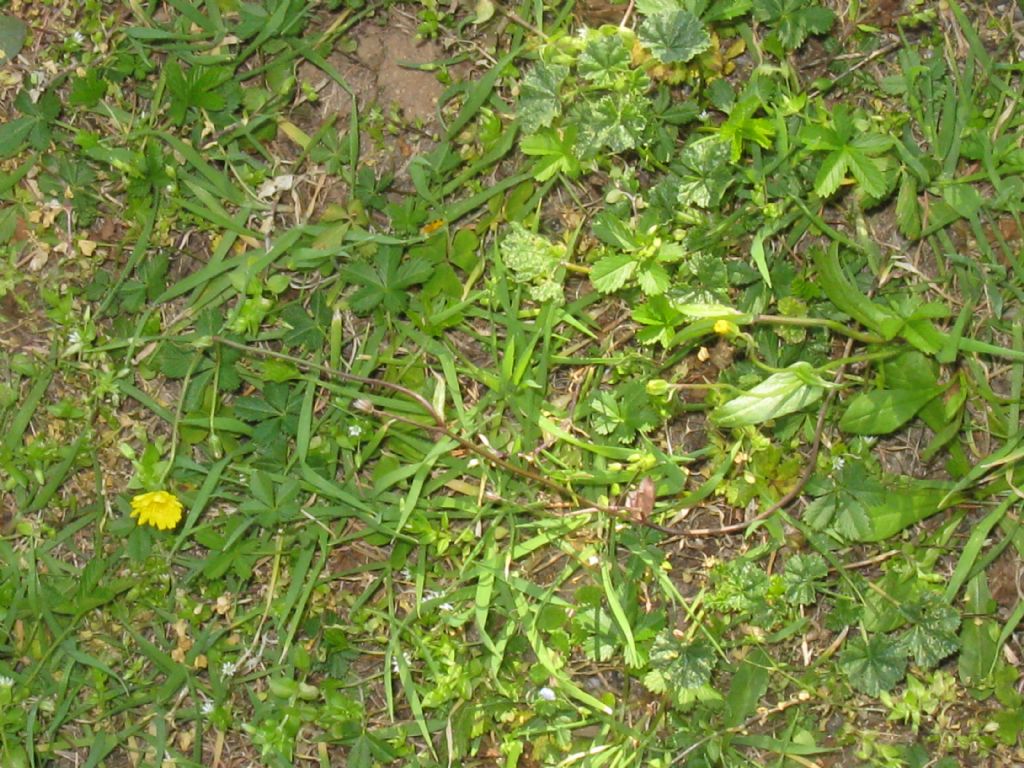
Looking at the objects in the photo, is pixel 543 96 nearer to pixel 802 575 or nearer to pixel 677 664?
pixel 802 575

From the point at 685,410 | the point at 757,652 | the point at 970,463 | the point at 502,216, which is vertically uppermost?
the point at 502,216

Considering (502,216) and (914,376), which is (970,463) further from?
(502,216)

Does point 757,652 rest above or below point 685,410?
below

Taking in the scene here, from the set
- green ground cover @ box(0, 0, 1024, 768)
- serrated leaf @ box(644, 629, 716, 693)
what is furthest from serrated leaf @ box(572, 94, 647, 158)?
serrated leaf @ box(644, 629, 716, 693)

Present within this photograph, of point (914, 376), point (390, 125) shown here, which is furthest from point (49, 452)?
point (914, 376)

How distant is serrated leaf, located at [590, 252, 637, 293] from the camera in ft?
8.61

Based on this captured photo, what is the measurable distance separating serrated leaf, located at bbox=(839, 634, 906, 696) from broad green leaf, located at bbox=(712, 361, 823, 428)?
0.62 m

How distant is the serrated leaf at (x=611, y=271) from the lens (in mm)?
2623

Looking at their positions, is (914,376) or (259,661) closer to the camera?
(914,376)

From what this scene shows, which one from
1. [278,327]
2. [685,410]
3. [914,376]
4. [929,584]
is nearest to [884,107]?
[914,376]

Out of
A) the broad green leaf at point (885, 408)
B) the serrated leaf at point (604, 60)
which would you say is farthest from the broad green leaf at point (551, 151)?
the broad green leaf at point (885, 408)

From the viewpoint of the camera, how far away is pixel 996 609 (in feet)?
8.58

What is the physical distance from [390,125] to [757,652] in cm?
170

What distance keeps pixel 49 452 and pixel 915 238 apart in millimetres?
2366
